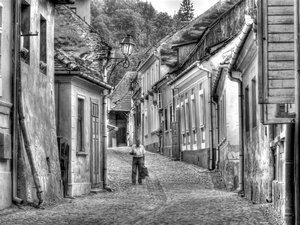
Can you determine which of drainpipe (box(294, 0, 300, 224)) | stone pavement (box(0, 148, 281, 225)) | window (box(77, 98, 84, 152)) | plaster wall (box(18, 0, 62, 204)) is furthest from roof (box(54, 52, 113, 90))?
drainpipe (box(294, 0, 300, 224))

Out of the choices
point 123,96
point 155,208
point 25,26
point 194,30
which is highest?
point 194,30

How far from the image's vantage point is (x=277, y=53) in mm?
11609

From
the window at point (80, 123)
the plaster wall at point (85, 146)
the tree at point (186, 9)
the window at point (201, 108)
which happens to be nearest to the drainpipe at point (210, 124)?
the window at point (201, 108)

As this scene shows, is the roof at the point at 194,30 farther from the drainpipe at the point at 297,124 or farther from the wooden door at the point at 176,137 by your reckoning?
the drainpipe at the point at 297,124

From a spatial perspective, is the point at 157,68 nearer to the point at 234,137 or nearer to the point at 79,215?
the point at 234,137

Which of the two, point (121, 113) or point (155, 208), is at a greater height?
point (121, 113)

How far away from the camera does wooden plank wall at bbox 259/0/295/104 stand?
37.9ft

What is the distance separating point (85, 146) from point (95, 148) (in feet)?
5.74

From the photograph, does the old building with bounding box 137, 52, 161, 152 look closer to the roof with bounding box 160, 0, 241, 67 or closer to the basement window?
the roof with bounding box 160, 0, 241, 67

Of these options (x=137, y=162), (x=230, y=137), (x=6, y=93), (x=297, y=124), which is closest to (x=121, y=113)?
(x=137, y=162)

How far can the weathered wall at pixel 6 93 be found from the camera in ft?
52.8

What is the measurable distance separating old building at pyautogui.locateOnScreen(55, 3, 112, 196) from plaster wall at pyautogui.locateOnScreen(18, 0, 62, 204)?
4.74 ft

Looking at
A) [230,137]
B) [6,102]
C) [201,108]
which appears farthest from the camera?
[201,108]

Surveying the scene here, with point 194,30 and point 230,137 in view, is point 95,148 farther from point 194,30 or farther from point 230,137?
point 194,30
